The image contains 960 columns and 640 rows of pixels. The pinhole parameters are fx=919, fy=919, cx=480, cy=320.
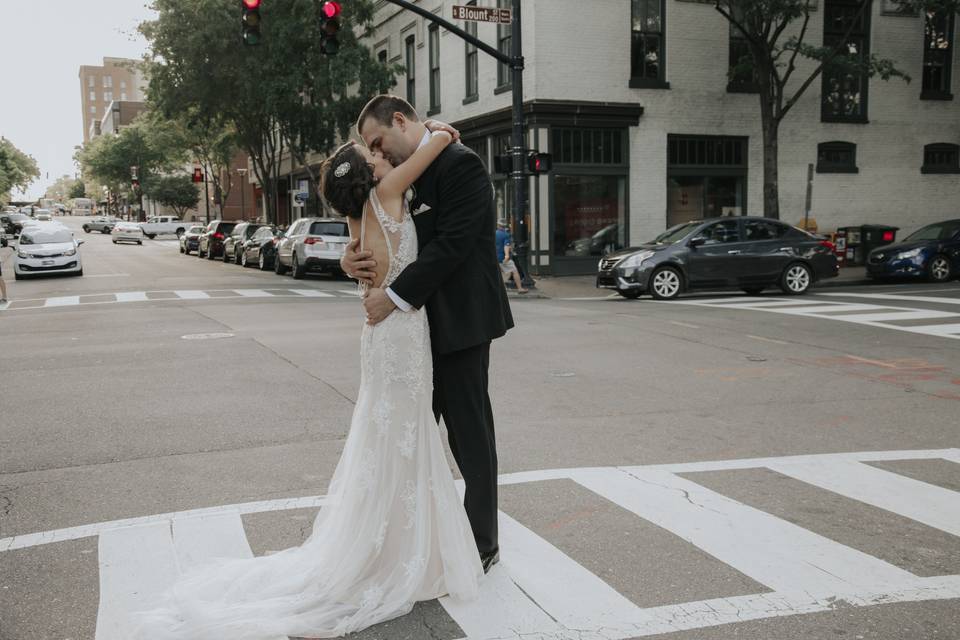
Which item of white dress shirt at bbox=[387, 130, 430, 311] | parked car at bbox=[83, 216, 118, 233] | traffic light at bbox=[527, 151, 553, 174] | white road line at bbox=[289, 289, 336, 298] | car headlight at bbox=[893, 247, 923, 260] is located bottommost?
white road line at bbox=[289, 289, 336, 298]

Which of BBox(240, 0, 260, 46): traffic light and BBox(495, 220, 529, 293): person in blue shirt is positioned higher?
BBox(240, 0, 260, 46): traffic light

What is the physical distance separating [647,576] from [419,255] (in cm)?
172

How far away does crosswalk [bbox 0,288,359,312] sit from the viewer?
18.3 meters

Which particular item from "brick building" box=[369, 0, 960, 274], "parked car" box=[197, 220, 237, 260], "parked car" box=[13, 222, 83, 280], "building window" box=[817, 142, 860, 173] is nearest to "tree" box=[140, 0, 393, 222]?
"brick building" box=[369, 0, 960, 274]

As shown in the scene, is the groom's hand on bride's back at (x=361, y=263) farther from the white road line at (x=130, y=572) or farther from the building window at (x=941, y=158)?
the building window at (x=941, y=158)

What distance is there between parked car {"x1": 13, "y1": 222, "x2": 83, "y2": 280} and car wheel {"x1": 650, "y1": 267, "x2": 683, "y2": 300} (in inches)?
703

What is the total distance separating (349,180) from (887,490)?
145 inches

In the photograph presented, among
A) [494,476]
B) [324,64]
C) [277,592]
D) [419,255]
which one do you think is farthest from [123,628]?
[324,64]

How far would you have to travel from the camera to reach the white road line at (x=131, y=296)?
61.3ft

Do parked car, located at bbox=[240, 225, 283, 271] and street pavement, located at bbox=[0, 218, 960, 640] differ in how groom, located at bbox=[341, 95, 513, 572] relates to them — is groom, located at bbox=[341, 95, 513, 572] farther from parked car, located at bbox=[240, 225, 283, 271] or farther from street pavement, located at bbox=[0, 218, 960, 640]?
parked car, located at bbox=[240, 225, 283, 271]

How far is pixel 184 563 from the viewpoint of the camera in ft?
13.9

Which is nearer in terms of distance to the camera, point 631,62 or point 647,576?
point 647,576

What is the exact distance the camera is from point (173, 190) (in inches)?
3344

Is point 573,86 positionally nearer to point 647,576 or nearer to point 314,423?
point 314,423
